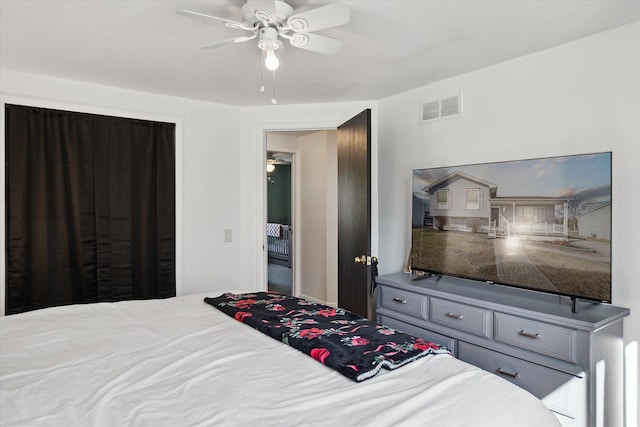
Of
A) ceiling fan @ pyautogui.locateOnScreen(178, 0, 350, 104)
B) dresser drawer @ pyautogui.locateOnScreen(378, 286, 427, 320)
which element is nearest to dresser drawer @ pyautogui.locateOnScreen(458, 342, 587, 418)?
dresser drawer @ pyautogui.locateOnScreen(378, 286, 427, 320)

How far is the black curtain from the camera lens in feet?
9.91

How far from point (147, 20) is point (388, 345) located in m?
2.06

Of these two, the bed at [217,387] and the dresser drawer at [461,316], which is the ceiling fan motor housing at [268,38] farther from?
the dresser drawer at [461,316]

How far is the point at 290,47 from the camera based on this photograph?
257 cm

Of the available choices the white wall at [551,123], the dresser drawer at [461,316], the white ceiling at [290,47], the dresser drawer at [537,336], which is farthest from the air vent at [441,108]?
the dresser drawer at [537,336]

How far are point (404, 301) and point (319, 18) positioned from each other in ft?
6.50

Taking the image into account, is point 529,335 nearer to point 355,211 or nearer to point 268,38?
point 355,211

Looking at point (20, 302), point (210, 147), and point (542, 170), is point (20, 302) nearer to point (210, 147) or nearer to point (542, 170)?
point (210, 147)

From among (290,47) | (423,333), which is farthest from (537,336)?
(290,47)

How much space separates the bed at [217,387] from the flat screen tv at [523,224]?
1143mm

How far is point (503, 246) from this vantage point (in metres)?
2.54

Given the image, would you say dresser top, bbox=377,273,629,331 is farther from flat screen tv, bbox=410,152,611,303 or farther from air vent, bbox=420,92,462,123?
air vent, bbox=420,92,462,123

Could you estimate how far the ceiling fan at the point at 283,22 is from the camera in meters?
1.79

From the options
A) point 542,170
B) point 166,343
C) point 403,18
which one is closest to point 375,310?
point 542,170
